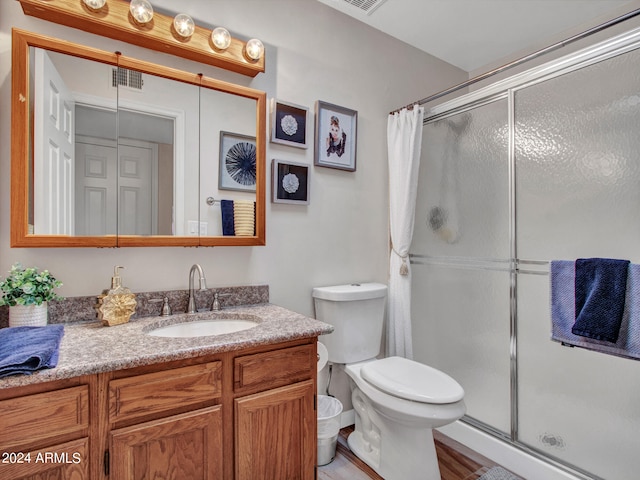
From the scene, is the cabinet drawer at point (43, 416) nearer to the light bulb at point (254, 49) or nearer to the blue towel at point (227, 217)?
the blue towel at point (227, 217)

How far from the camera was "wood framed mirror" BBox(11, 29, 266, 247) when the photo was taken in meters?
1.29

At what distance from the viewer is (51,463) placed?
36.2 inches

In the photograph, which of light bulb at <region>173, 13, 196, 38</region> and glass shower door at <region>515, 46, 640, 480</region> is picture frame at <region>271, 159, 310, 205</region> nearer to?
light bulb at <region>173, 13, 196, 38</region>

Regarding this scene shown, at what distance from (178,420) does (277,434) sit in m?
0.37

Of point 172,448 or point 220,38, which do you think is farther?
point 220,38

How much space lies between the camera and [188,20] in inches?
60.1

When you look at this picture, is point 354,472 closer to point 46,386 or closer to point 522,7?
point 46,386

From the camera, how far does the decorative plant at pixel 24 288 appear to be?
117 cm

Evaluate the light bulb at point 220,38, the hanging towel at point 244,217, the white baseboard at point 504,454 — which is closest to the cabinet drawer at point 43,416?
the hanging towel at point 244,217

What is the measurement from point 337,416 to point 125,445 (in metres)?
1.10

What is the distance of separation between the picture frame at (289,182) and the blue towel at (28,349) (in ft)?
3.57

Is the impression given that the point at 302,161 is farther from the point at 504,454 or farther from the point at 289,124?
the point at 504,454

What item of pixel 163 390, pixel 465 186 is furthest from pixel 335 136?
pixel 163 390

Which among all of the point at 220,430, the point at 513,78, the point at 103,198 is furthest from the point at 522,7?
the point at 220,430
